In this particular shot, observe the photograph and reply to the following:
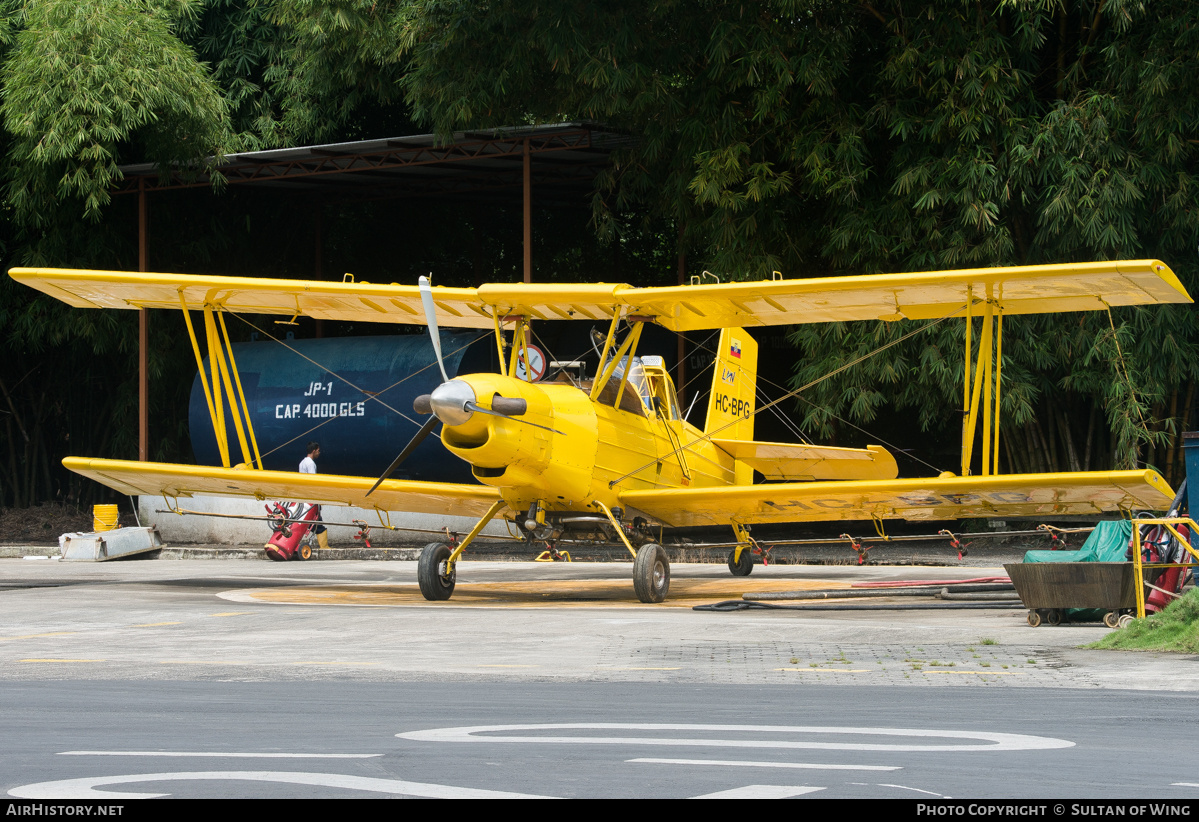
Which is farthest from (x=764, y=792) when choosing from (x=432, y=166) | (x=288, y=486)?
(x=432, y=166)

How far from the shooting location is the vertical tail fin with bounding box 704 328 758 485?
14766 mm

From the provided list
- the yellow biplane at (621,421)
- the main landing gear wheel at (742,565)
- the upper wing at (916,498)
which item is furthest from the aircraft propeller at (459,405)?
the main landing gear wheel at (742,565)

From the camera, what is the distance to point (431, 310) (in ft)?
36.1

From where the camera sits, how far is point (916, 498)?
413 inches

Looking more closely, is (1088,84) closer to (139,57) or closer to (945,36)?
(945,36)

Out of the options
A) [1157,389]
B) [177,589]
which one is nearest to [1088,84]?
[1157,389]

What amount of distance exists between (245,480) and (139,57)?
9389 millimetres

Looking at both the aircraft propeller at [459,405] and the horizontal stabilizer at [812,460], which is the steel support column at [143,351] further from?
the aircraft propeller at [459,405]

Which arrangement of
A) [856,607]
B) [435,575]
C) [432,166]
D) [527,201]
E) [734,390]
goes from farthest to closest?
[432,166] < [527,201] < [734,390] < [435,575] < [856,607]

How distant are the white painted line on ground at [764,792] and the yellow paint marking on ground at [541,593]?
7.06 metres

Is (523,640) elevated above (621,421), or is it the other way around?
(621,421)

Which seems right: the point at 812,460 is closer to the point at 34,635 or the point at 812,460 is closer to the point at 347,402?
the point at 34,635

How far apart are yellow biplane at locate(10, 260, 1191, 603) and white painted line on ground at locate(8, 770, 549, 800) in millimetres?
6039

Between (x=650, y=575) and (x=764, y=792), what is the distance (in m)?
7.36
